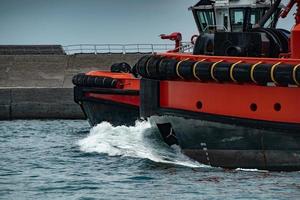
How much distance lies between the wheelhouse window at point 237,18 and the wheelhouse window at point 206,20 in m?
0.52

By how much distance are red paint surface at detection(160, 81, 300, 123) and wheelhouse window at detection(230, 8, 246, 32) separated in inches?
97.4

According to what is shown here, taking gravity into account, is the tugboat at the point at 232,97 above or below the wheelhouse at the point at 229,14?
below

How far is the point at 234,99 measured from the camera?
17391 millimetres

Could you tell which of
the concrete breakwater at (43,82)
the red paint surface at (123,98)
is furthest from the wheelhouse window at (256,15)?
the concrete breakwater at (43,82)

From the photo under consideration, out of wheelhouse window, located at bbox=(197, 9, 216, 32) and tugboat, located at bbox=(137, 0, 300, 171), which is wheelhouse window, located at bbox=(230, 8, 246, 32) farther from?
tugboat, located at bbox=(137, 0, 300, 171)

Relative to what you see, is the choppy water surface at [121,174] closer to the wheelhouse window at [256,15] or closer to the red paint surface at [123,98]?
the red paint surface at [123,98]

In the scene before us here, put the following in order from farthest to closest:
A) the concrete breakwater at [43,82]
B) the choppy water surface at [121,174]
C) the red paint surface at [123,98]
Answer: the concrete breakwater at [43,82]
the red paint surface at [123,98]
the choppy water surface at [121,174]

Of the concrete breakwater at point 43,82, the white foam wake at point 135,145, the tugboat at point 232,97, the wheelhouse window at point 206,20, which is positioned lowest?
the concrete breakwater at point 43,82

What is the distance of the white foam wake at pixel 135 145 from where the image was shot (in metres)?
19.4

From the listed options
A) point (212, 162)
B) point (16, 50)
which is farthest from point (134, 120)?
point (16, 50)

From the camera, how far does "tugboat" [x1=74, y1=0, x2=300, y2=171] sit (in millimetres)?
16766

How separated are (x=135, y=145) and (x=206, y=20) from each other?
2.58m

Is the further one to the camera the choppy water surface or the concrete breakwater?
the concrete breakwater

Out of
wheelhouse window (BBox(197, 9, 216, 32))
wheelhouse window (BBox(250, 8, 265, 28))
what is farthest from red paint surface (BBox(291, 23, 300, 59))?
wheelhouse window (BBox(197, 9, 216, 32))
